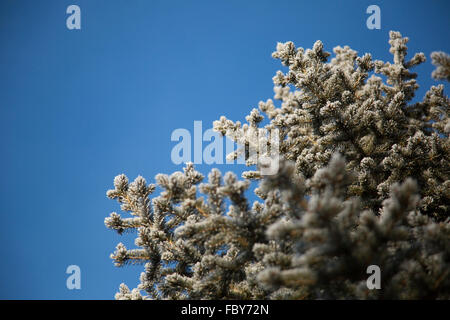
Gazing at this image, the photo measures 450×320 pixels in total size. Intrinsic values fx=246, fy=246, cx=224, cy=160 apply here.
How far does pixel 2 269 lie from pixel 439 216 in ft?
150

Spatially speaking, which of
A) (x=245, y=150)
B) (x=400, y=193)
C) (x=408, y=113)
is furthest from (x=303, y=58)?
(x=400, y=193)

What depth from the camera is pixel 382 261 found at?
5.25 feet

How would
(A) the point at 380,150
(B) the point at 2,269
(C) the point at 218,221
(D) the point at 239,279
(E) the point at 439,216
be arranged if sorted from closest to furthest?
(C) the point at 218,221, (D) the point at 239,279, (E) the point at 439,216, (A) the point at 380,150, (B) the point at 2,269

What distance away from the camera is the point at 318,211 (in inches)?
58.3

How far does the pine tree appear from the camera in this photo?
1543 mm

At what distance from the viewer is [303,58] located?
12.3 feet

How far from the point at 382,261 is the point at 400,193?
1.53ft

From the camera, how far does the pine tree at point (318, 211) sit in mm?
1543
